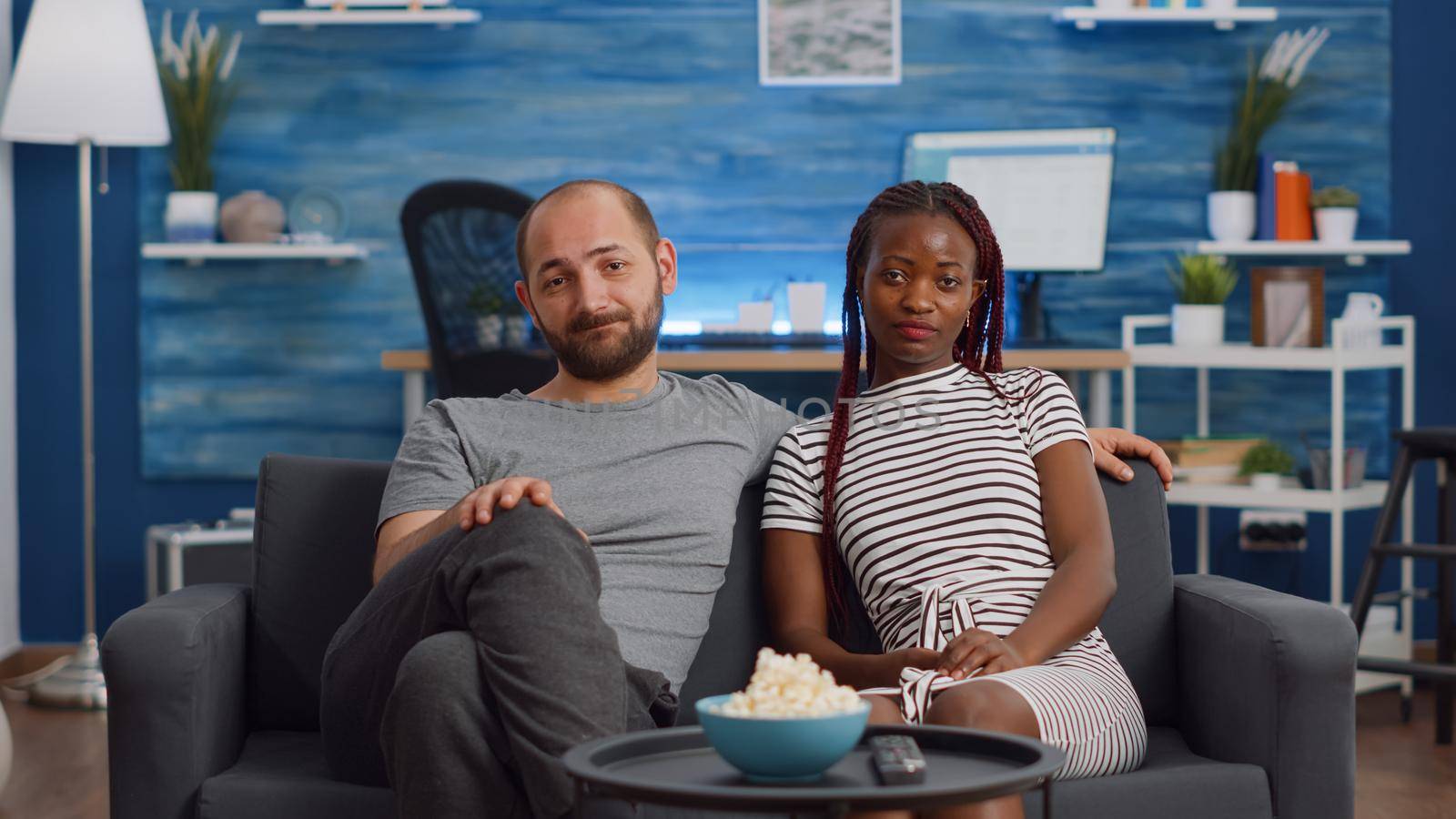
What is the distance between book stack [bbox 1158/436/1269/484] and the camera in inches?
142

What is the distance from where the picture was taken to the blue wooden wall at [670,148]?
402cm

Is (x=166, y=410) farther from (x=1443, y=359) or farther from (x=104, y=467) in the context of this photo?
(x=1443, y=359)

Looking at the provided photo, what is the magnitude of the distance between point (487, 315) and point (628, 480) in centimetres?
152

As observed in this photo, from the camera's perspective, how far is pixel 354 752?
1710mm

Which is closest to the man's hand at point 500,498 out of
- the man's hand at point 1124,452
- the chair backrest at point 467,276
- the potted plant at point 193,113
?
the man's hand at point 1124,452

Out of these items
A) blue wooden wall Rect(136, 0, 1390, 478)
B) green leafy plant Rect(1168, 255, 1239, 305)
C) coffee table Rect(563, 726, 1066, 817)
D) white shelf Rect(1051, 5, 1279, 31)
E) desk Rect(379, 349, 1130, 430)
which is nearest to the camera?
coffee table Rect(563, 726, 1066, 817)

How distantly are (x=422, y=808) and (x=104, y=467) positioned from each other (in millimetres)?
3041

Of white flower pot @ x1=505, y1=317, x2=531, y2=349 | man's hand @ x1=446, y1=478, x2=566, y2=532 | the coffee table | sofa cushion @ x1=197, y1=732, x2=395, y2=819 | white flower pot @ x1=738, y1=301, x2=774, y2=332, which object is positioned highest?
white flower pot @ x1=738, y1=301, x2=774, y2=332

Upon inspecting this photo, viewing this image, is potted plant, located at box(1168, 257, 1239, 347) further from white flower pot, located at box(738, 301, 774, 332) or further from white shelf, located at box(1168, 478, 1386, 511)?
white flower pot, located at box(738, 301, 774, 332)

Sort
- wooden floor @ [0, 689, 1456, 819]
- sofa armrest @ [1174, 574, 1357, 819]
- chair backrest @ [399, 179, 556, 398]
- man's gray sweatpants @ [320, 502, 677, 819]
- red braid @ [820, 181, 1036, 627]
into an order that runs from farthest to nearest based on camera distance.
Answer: chair backrest @ [399, 179, 556, 398] < wooden floor @ [0, 689, 1456, 819] < red braid @ [820, 181, 1036, 627] < sofa armrest @ [1174, 574, 1357, 819] < man's gray sweatpants @ [320, 502, 677, 819]

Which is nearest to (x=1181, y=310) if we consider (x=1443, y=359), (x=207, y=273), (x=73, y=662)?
(x=1443, y=359)

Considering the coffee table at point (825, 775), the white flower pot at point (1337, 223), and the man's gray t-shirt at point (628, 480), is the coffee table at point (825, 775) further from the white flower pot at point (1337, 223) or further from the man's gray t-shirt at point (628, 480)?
the white flower pot at point (1337, 223)

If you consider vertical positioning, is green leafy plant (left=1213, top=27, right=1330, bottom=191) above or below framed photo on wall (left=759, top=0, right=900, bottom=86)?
below

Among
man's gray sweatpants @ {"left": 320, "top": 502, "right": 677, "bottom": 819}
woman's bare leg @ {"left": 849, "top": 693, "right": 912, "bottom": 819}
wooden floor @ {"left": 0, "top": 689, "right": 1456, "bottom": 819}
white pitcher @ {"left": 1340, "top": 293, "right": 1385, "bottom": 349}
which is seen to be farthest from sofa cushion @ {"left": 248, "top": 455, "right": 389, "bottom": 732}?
white pitcher @ {"left": 1340, "top": 293, "right": 1385, "bottom": 349}
